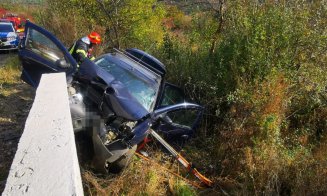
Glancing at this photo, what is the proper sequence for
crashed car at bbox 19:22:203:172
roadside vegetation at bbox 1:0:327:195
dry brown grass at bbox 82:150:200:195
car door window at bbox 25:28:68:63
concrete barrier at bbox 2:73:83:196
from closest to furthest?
concrete barrier at bbox 2:73:83:196, dry brown grass at bbox 82:150:200:195, crashed car at bbox 19:22:203:172, roadside vegetation at bbox 1:0:327:195, car door window at bbox 25:28:68:63

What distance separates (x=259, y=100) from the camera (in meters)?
5.68

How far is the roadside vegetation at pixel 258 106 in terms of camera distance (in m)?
4.74

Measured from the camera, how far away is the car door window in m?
5.50

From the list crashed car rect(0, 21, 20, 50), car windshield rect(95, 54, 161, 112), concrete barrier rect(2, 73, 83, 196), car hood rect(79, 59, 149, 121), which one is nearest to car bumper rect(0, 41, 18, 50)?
crashed car rect(0, 21, 20, 50)

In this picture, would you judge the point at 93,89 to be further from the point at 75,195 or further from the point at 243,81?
the point at 75,195

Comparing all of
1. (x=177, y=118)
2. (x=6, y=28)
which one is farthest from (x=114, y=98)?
(x=6, y=28)

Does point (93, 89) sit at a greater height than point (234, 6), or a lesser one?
lesser

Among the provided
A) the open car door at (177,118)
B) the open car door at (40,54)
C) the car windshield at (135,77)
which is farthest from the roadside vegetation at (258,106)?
the open car door at (40,54)

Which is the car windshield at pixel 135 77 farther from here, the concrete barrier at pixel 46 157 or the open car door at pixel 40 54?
the concrete barrier at pixel 46 157

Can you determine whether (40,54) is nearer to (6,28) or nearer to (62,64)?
(62,64)

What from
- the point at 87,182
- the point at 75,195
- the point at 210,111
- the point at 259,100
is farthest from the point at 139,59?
the point at 75,195

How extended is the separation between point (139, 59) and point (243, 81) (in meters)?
2.11

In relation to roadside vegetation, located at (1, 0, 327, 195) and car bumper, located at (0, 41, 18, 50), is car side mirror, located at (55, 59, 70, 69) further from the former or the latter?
car bumper, located at (0, 41, 18, 50)

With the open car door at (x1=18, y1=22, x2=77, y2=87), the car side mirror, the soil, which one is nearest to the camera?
the soil
